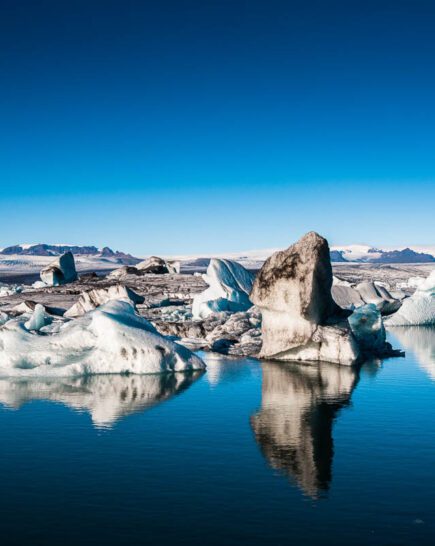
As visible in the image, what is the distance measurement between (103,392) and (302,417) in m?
5.58

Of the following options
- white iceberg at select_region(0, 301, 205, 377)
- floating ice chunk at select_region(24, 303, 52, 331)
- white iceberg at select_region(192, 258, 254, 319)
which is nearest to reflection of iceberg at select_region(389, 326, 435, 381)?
white iceberg at select_region(0, 301, 205, 377)

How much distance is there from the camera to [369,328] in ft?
81.5

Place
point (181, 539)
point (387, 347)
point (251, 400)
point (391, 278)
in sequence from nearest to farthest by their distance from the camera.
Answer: point (181, 539)
point (251, 400)
point (387, 347)
point (391, 278)

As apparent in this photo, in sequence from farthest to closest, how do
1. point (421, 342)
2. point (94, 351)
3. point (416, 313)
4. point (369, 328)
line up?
1. point (416, 313)
2. point (421, 342)
3. point (369, 328)
4. point (94, 351)

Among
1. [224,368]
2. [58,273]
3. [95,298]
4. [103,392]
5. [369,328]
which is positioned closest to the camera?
[103,392]

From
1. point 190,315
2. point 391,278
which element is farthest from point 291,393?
point 391,278

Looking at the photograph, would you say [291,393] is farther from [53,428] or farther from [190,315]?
[190,315]

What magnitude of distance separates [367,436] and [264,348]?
10.9m

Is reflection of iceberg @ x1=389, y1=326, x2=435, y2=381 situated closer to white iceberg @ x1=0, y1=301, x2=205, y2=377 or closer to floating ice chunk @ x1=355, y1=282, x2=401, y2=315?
floating ice chunk @ x1=355, y1=282, x2=401, y2=315

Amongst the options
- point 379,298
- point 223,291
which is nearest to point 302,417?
point 223,291

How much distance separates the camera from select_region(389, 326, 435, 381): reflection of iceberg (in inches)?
896

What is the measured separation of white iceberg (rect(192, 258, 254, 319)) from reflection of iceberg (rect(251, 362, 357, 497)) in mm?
12631

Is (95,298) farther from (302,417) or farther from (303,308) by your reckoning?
(302,417)

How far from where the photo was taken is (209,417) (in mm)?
14500
